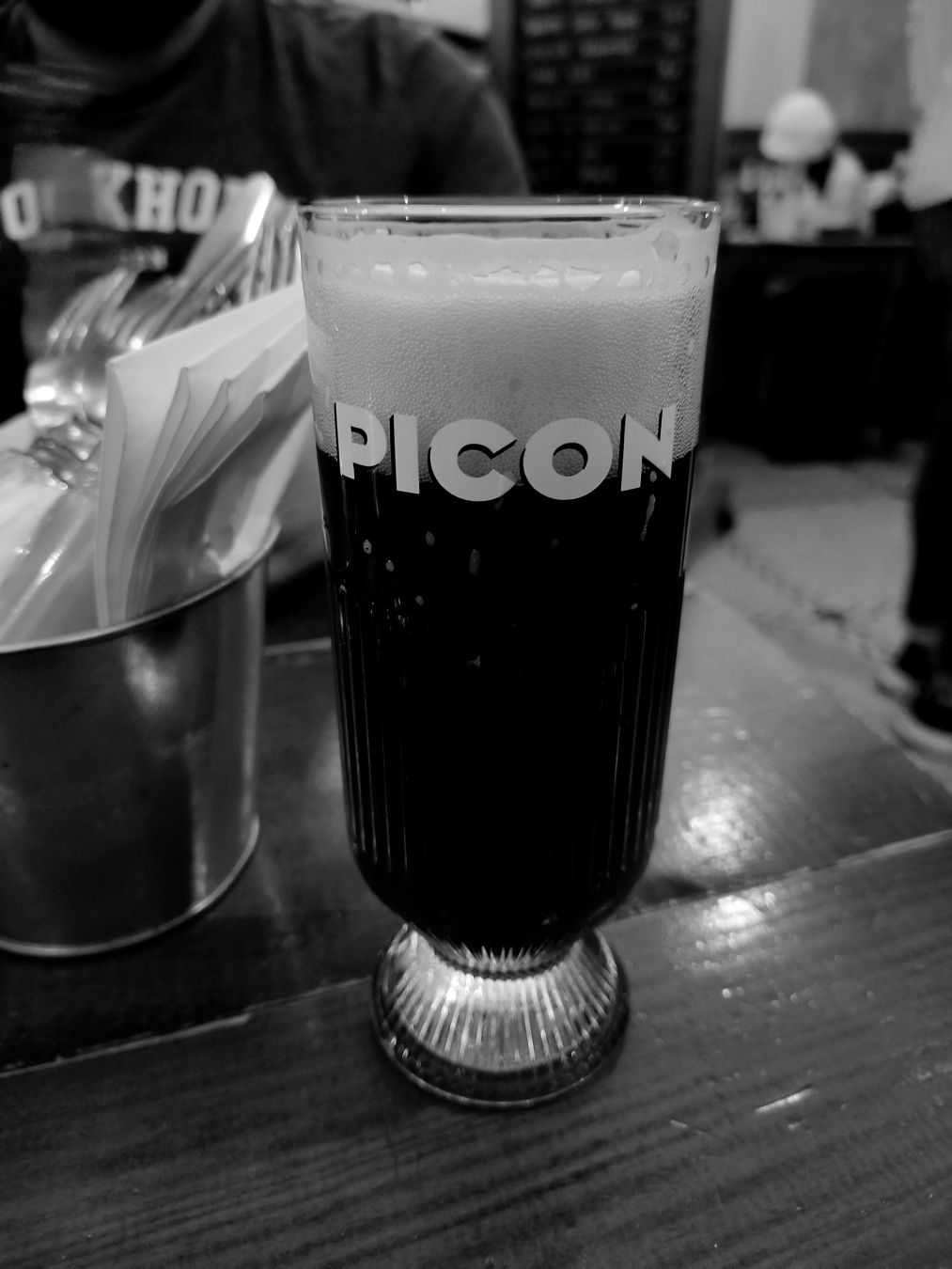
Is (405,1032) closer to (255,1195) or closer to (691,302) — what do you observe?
(255,1195)

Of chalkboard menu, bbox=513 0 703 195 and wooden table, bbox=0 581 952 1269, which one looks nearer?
wooden table, bbox=0 581 952 1269

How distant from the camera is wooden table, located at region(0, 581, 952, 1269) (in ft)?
1.18

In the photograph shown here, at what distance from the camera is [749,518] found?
3021 mm

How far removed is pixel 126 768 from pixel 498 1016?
224mm

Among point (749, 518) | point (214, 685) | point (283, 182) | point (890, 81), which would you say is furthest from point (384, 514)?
point (890, 81)

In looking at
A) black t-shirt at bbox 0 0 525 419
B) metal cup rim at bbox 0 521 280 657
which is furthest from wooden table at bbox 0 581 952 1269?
black t-shirt at bbox 0 0 525 419

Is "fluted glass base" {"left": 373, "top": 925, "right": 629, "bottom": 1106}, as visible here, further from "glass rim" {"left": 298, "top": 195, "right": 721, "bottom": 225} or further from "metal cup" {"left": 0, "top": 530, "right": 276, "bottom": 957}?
"glass rim" {"left": 298, "top": 195, "right": 721, "bottom": 225}

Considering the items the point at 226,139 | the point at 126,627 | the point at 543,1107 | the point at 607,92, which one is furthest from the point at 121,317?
the point at 607,92

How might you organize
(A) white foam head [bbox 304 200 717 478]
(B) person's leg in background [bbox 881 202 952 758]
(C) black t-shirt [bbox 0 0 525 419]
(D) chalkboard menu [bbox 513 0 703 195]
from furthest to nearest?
(D) chalkboard menu [bbox 513 0 703 195]
(B) person's leg in background [bbox 881 202 952 758]
(C) black t-shirt [bbox 0 0 525 419]
(A) white foam head [bbox 304 200 717 478]

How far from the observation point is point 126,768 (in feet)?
1.48

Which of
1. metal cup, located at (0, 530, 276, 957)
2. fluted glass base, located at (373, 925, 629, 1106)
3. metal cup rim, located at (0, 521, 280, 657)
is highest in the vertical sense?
metal cup rim, located at (0, 521, 280, 657)

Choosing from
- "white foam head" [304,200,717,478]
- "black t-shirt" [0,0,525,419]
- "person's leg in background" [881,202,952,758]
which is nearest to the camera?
"white foam head" [304,200,717,478]

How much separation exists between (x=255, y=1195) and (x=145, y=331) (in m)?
0.50

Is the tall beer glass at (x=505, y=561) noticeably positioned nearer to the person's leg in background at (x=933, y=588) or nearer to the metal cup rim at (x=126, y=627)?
the metal cup rim at (x=126, y=627)
